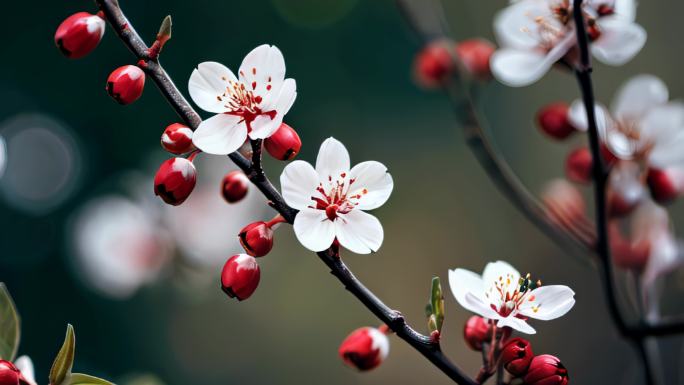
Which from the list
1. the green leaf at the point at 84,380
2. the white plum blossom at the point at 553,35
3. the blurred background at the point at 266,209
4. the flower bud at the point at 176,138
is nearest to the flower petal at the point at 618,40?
the white plum blossom at the point at 553,35

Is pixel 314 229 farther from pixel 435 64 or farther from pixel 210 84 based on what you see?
pixel 435 64

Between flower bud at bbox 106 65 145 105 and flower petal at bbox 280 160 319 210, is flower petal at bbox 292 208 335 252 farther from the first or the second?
flower bud at bbox 106 65 145 105

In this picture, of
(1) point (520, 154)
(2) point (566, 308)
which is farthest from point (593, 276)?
(2) point (566, 308)

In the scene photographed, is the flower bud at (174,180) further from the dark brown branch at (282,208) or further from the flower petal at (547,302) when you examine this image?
the flower petal at (547,302)

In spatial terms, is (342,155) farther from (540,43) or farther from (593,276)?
(593,276)

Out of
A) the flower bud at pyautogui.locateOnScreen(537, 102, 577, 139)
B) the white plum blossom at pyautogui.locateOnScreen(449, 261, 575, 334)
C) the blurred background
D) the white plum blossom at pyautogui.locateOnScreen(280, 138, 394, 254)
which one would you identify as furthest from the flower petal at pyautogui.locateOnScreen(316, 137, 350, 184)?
Result: the blurred background
